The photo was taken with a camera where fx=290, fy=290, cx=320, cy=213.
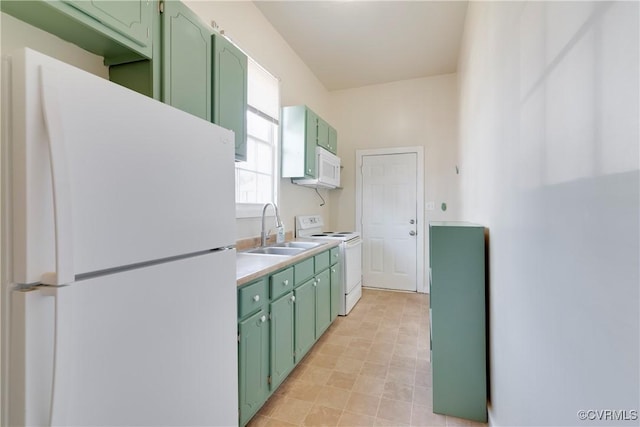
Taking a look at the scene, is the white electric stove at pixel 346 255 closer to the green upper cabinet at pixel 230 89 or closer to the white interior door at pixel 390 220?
the white interior door at pixel 390 220

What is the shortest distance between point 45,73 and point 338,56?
3.51 meters

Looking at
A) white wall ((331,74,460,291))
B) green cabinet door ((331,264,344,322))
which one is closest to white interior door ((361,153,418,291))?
white wall ((331,74,460,291))

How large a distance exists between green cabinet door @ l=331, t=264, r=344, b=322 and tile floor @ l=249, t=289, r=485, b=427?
0.17 meters

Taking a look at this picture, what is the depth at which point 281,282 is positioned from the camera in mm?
1854

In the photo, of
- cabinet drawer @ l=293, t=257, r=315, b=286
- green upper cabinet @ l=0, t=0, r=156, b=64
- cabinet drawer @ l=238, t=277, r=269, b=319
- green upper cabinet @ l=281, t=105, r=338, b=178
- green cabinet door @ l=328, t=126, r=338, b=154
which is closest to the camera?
green upper cabinet @ l=0, t=0, r=156, b=64

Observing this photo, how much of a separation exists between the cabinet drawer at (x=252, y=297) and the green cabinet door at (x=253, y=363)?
5 cm

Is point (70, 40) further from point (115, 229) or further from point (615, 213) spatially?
point (615, 213)

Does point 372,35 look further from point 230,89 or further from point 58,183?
point 58,183

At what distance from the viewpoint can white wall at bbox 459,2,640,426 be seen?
1.82 feet

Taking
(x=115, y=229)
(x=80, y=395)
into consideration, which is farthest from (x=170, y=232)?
(x=80, y=395)

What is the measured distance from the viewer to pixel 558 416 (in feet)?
2.71

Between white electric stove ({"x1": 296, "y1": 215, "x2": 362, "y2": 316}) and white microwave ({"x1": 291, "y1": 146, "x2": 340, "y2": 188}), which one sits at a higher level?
white microwave ({"x1": 291, "y1": 146, "x2": 340, "y2": 188})

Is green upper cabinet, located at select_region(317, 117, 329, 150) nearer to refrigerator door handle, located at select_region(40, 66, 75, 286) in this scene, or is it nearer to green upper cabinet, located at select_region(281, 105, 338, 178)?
green upper cabinet, located at select_region(281, 105, 338, 178)

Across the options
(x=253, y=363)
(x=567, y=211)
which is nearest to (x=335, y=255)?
(x=253, y=363)
